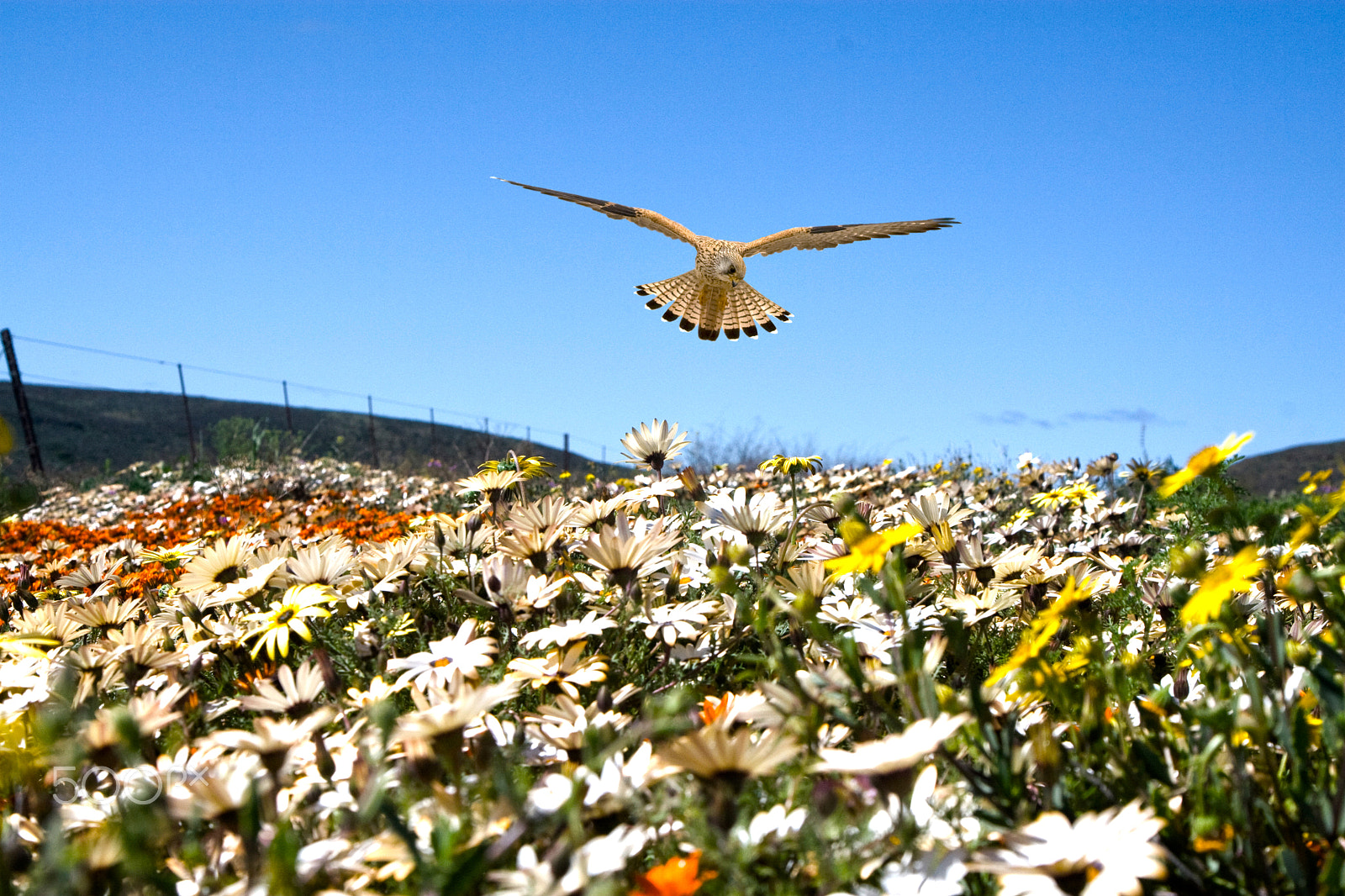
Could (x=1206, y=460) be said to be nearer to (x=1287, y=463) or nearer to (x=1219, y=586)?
(x=1219, y=586)

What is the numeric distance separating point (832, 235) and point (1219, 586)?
448cm

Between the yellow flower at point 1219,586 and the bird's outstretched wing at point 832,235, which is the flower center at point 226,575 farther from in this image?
the bird's outstretched wing at point 832,235

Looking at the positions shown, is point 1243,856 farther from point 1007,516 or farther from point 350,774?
point 1007,516

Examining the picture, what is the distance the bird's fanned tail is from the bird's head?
0.20 m

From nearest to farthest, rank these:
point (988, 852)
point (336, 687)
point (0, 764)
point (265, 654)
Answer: point (988, 852)
point (0, 764)
point (336, 687)
point (265, 654)

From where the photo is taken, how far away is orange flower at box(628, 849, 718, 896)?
3.49ft

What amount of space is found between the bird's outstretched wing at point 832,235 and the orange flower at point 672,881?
4.24 metres

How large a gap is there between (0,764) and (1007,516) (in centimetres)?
491

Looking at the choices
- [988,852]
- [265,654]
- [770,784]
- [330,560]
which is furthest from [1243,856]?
[265,654]

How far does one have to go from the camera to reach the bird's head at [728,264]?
6129 mm

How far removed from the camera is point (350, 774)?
4.63 feet

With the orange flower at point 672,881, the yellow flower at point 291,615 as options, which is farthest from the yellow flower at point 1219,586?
the yellow flower at point 291,615

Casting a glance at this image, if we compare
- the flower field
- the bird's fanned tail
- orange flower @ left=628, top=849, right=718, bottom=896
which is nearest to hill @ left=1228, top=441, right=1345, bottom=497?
the bird's fanned tail

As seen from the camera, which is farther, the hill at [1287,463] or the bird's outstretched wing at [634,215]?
the hill at [1287,463]
